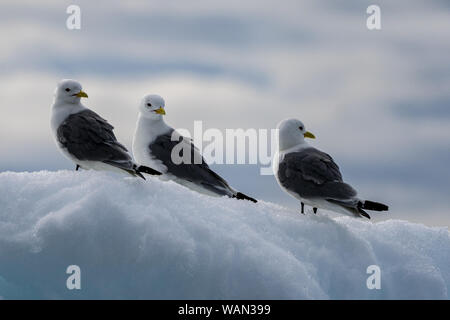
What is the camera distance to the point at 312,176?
792cm

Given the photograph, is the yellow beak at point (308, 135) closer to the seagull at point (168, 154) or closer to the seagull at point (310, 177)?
the seagull at point (310, 177)

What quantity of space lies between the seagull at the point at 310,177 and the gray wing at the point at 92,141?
1.94 m

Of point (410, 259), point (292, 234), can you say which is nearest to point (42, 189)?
Answer: point (292, 234)

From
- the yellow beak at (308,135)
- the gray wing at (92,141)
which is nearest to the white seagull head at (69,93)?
the gray wing at (92,141)

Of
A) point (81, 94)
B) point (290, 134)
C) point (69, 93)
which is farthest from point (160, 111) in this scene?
point (290, 134)

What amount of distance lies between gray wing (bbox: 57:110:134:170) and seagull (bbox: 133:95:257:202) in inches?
32.3

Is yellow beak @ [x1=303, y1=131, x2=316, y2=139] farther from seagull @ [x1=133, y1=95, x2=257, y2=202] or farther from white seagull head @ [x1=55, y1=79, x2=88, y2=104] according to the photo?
white seagull head @ [x1=55, y1=79, x2=88, y2=104]

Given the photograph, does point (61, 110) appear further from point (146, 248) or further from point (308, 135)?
point (308, 135)

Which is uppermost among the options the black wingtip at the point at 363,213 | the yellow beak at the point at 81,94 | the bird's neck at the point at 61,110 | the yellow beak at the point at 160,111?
the yellow beak at the point at 81,94

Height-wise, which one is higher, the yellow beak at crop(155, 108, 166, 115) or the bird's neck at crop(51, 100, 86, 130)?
the yellow beak at crop(155, 108, 166, 115)

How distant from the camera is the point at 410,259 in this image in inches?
328

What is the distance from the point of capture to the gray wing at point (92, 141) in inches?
304

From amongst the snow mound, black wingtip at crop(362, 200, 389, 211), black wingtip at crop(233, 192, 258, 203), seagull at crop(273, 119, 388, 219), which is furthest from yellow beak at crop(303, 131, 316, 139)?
the snow mound

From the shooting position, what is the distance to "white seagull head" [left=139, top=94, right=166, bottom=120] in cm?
901
